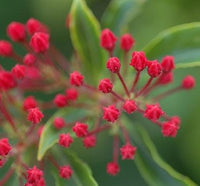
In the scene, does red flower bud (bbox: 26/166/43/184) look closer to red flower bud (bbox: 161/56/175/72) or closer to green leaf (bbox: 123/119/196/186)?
green leaf (bbox: 123/119/196/186)

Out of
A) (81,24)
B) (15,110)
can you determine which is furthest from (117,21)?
(15,110)

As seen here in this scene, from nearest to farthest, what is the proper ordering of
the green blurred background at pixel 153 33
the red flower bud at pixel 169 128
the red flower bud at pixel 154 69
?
the red flower bud at pixel 154 69 → the red flower bud at pixel 169 128 → the green blurred background at pixel 153 33

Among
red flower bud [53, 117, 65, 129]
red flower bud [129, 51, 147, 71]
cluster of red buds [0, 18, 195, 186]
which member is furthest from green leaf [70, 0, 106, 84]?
red flower bud [129, 51, 147, 71]

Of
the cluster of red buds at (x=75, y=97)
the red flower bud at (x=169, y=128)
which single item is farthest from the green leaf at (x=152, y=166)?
the red flower bud at (x=169, y=128)

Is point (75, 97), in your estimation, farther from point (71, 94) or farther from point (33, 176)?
point (33, 176)

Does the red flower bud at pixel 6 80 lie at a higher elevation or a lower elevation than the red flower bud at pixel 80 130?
higher

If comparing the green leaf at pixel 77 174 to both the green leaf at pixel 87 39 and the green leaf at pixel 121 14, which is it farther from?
the green leaf at pixel 121 14

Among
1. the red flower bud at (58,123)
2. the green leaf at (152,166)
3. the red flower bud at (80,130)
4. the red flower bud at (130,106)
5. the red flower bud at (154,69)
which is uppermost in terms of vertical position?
the red flower bud at (58,123)
